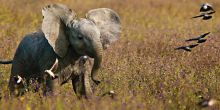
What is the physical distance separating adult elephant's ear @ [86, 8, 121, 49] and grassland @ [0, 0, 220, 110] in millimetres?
682

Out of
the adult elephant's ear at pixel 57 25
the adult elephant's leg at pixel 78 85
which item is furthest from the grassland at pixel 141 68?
the adult elephant's ear at pixel 57 25

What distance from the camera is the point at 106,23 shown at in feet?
24.1

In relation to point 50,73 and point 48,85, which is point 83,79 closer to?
point 48,85

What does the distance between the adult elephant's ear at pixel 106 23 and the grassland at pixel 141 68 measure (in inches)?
26.8

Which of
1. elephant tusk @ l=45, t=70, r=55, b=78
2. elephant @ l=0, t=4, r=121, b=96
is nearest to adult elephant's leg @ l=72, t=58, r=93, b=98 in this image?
elephant @ l=0, t=4, r=121, b=96

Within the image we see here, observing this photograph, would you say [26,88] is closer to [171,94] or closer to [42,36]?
[42,36]

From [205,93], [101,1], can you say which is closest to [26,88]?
[205,93]

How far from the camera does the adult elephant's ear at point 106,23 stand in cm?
721

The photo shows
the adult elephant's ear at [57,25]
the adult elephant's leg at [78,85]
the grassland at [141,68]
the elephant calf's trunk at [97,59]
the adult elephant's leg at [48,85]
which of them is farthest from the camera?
the adult elephant's leg at [78,85]

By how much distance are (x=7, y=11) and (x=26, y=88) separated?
10.8m

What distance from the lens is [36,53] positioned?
7379 millimetres

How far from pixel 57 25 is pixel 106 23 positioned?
64 centimetres

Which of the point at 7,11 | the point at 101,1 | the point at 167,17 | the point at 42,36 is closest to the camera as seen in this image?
the point at 42,36

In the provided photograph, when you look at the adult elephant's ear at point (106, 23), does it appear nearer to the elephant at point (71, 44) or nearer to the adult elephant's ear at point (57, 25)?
the elephant at point (71, 44)
